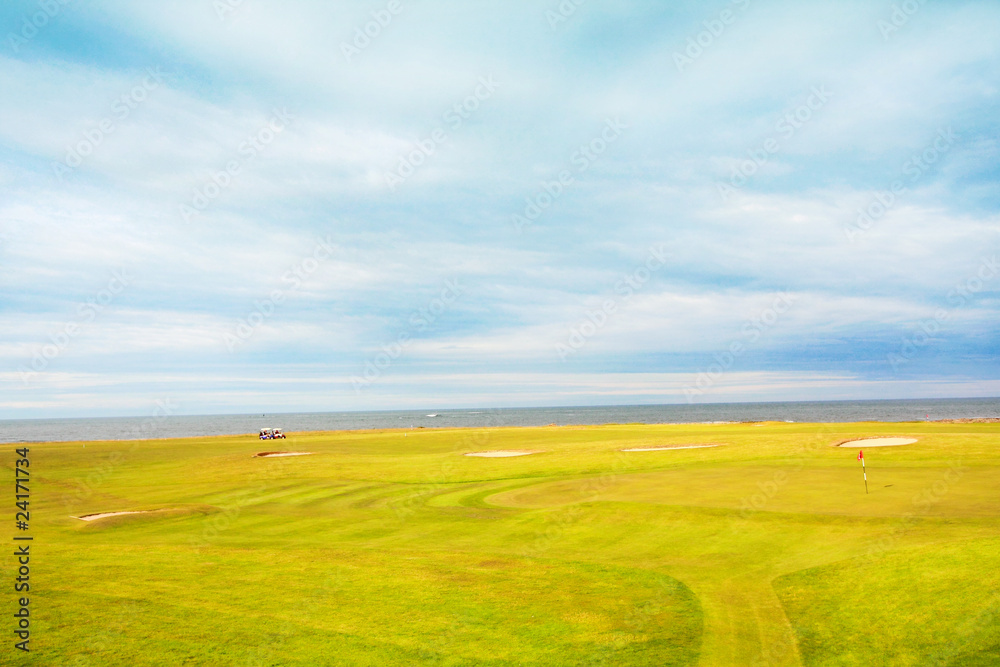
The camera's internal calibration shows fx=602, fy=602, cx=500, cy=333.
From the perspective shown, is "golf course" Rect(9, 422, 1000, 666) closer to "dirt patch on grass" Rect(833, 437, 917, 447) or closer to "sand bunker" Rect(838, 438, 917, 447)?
"sand bunker" Rect(838, 438, 917, 447)

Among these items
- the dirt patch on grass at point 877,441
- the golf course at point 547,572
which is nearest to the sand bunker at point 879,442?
the dirt patch on grass at point 877,441

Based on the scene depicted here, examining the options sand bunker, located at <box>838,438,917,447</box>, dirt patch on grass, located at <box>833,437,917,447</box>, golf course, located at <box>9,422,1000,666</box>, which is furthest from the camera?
dirt patch on grass, located at <box>833,437,917,447</box>

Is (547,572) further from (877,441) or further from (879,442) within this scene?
(877,441)

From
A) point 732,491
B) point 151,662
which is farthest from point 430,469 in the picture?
point 151,662

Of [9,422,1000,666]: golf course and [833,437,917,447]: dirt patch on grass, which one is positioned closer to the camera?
[9,422,1000,666]: golf course

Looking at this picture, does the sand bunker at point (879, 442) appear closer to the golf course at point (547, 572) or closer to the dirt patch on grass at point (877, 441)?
the dirt patch on grass at point (877, 441)

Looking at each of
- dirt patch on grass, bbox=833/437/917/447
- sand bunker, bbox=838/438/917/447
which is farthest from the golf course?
dirt patch on grass, bbox=833/437/917/447

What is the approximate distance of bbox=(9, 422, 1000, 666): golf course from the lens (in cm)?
1035

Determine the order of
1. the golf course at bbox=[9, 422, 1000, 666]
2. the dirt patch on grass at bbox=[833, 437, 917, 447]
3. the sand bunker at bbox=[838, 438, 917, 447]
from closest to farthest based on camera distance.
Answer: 1. the golf course at bbox=[9, 422, 1000, 666]
2. the sand bunker at bbox=[838, 438, 917, 447]
3. the dirt patch on grass at bbox=[833, 437, 917, 447]

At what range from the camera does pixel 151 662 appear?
9445 millimetres

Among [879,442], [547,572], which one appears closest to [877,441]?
[879,442]

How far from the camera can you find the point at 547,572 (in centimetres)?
1503

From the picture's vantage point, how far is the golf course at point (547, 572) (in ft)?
34.0

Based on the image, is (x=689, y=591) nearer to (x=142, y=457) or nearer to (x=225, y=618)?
(x=225, y=618)
